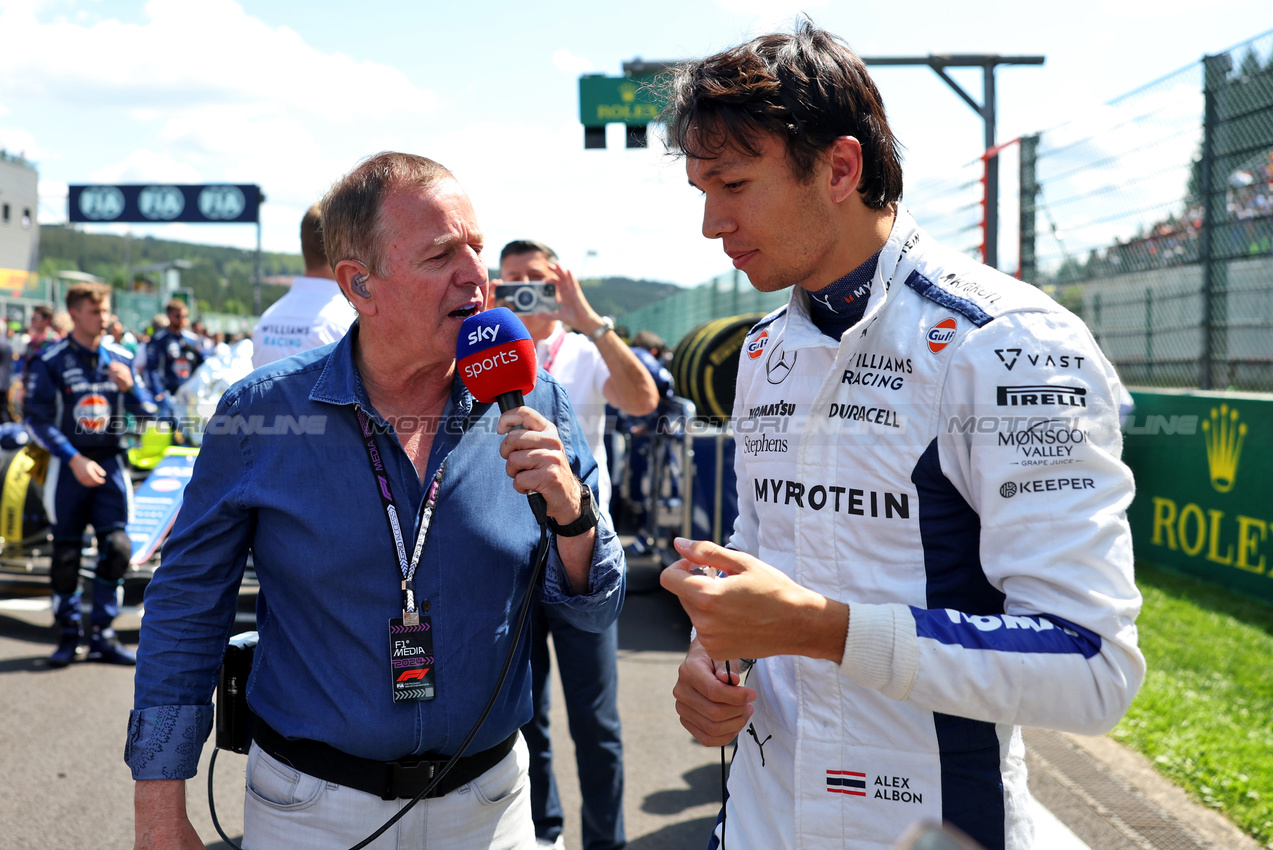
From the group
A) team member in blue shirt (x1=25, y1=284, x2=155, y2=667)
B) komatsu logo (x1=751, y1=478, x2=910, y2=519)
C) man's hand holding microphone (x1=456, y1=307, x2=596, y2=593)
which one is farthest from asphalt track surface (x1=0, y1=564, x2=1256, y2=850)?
komatsu logo (x1=751, y1=478, x2=910, y2=519)

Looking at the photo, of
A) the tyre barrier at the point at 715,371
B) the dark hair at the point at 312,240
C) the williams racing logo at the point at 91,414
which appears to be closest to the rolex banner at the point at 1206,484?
the tyre barrier at the point at 715,371

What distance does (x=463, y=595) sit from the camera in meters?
1.83

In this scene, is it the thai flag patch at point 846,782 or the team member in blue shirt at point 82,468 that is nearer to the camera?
the thai flag patch at point 846,782

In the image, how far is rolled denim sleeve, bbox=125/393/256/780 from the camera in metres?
1.75

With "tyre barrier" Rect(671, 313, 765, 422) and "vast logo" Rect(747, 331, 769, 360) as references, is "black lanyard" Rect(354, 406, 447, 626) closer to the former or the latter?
"vast logo" Rect(747, 331, 769, 360)

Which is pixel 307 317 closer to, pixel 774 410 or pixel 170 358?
pixel 774 410

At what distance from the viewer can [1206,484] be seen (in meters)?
6.56

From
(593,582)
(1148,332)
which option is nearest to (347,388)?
(593,582)

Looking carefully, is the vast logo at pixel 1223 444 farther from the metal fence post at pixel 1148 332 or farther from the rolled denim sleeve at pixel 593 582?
the rolled denim sleeve at pixel 593 582

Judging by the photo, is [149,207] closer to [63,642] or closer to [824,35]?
[63,642]

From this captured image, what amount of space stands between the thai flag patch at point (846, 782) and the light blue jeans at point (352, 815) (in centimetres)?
72

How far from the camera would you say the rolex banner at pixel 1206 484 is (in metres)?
6.03

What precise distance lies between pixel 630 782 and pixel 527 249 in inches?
93.6

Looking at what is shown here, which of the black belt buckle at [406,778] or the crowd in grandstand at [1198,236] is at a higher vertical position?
the crowd in grandstand at [1198,236]
